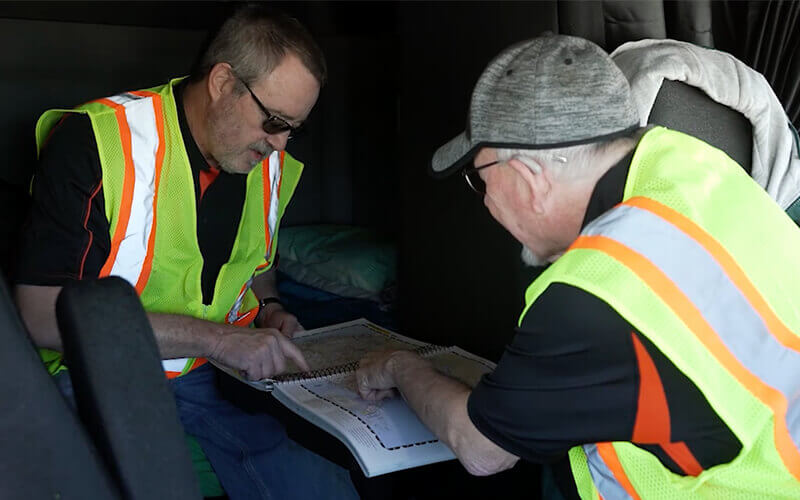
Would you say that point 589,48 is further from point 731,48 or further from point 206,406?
point 731,48

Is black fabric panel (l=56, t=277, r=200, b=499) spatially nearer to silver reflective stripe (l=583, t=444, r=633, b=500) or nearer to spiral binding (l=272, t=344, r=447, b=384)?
silver reflective stripe (l=583, t=444, r=633, b=500)

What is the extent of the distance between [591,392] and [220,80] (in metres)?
1.13

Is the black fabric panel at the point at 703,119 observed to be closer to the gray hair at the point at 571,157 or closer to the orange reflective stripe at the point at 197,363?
the gray hair at the point at 571,157

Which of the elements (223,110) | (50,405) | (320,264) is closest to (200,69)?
(223,110)

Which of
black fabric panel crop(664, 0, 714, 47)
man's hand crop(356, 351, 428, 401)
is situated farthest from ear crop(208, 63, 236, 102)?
black fabric panel crop(664, 0, 714, 47)

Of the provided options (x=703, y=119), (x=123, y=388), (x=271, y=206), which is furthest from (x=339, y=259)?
(x=123, y=388)

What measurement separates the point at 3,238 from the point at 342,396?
858 mm

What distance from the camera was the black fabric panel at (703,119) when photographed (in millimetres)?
1946

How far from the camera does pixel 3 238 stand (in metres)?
1.99

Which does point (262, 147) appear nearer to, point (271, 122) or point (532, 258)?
point (271, 122)

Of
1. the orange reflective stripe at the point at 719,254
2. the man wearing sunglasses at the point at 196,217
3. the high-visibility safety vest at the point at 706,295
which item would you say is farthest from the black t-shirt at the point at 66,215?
the orange reflective stripe at the point at 719,254

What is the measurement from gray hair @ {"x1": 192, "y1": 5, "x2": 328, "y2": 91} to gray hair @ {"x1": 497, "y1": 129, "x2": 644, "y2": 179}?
773 millimetres

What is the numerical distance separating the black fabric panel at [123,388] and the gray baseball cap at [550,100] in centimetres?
68

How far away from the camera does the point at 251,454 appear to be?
1965mm
